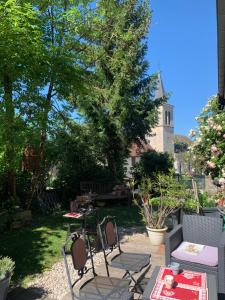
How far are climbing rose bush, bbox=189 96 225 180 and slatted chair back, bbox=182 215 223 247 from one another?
81.4 inches

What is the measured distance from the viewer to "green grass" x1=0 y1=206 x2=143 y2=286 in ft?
17.6

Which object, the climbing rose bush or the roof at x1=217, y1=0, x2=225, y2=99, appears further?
the climbing rose bush

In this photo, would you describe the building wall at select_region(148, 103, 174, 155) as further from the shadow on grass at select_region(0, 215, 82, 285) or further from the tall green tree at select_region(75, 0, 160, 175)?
the shadow on grass at select_region(0, 215, 82, 285)

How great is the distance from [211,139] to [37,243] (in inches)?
192

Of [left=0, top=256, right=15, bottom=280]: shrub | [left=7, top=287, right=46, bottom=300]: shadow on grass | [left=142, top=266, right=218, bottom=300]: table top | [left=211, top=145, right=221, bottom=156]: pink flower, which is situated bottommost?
[left=7, top=287, right=46, bottom=300]: shadow on grass

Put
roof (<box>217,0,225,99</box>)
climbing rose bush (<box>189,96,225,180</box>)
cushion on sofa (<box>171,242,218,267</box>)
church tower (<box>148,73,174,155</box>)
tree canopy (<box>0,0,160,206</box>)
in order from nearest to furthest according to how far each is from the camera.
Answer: roof (<box>217,0,225,99</box>)
cushion on sofa (<box>171,242,218,267</box>)
tree canopy (<box>0,0,160,206</box>)
climbing rose bush (<box>189,96,225,180</box>)
church tower (<box>148,73,174,155</box>)

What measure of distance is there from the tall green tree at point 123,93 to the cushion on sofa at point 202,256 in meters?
9.87

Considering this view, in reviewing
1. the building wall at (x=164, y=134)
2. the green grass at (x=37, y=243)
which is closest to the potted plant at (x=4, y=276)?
the green grass at (x=37, y=243)

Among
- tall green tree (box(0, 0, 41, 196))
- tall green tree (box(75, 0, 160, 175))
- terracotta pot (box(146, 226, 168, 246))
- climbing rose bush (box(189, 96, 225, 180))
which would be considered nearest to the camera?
tall green tree (box(0, 0, 41, 196))

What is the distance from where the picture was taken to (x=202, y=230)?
16.1ft

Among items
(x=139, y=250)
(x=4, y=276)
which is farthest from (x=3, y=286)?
(x=139, y=250)

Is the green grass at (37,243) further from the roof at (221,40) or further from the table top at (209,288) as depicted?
the roof at (221,40)

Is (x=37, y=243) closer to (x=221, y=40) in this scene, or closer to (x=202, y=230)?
(x=202, y=230)

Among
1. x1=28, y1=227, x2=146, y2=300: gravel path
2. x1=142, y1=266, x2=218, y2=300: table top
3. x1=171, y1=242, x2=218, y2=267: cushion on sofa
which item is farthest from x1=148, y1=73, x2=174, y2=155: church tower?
x1=142, y1=266, x2=218, y2=300: table top
